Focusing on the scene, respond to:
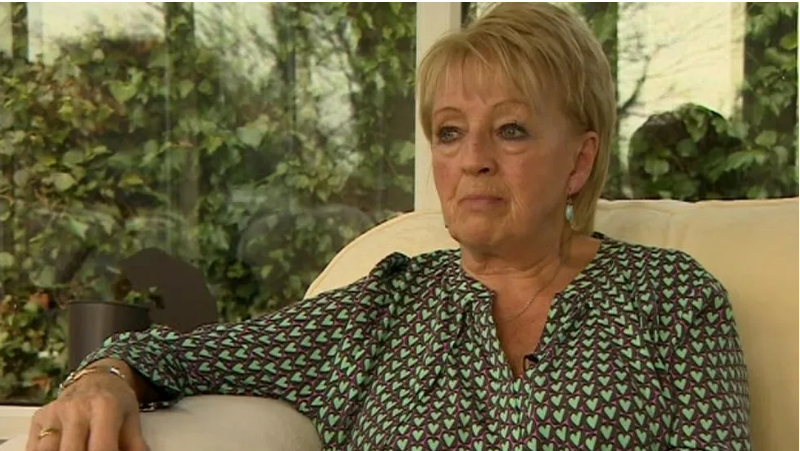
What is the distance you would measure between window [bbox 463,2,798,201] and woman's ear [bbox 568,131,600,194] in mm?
1082

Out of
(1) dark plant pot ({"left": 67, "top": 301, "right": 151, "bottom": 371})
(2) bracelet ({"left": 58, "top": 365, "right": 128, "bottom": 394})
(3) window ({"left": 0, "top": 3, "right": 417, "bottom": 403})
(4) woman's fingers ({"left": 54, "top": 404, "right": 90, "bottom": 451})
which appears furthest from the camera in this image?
(3) window ({"left": 0, "top": 3, "right": 417, "bottom": 403})

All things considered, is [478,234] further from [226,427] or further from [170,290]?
[170,290]

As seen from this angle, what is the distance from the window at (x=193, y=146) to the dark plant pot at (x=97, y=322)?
656mm

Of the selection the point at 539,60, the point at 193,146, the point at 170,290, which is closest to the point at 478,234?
the point at 539,60

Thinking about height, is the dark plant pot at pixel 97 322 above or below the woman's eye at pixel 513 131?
below

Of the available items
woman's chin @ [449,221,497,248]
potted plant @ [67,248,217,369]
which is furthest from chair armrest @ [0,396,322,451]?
potted plant @ [67,248,217,369]

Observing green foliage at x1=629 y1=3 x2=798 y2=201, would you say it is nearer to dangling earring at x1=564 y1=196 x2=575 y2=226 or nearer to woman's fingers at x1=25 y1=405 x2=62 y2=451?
dangling earring at x1=564 y1=196 x2=575 y2=226

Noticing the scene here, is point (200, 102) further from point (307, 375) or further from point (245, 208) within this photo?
point (307, 375)

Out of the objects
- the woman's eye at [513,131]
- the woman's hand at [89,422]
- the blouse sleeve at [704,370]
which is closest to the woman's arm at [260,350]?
the woman's hand at [89,422]

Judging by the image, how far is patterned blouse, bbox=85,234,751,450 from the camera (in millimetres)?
1389

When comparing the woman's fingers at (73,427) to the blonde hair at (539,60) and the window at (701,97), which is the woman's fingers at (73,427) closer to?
the blonde hair at (539,60)

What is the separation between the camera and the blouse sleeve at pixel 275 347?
1478 mm

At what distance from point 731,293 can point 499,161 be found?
392mm

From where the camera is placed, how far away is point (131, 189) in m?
2.95
